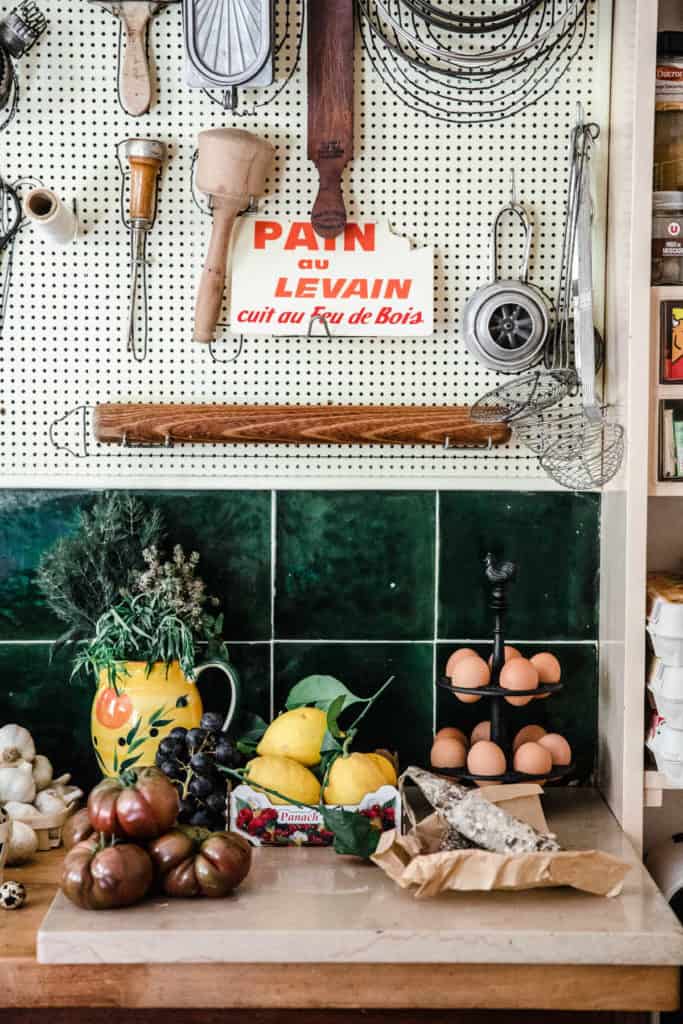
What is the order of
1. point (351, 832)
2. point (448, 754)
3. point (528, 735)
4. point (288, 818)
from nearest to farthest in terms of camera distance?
point (351, 832) → point (288, 818) → point (448, 754) → point (528, 735)

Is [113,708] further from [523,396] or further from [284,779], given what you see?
[523,396]

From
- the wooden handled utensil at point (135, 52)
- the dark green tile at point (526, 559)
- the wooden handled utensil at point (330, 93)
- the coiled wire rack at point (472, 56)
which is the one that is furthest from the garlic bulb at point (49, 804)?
A: the coiled wire rack at point (472, 56)

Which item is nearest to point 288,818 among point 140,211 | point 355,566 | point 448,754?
point 448,754

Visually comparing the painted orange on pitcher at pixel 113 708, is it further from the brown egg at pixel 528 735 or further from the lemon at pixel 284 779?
the brown egg at pixel 528 735

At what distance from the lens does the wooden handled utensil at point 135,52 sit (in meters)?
1.98

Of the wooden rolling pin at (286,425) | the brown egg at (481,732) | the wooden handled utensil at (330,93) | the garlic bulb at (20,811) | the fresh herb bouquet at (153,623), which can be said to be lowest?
the garlic bulb at (20,811)

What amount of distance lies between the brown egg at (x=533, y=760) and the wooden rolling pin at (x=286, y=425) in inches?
22.1

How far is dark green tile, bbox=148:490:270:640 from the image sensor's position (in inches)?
82.4

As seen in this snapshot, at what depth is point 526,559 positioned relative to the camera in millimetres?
2123

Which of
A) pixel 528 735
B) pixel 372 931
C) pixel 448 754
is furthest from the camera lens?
pixel 528 735

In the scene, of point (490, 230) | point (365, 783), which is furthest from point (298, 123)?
point (365, 783)

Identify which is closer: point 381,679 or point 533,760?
point 533,760

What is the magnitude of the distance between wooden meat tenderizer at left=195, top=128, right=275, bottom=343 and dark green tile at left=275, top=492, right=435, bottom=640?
386 millimetres

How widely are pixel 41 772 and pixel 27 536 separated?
1.44 ft
